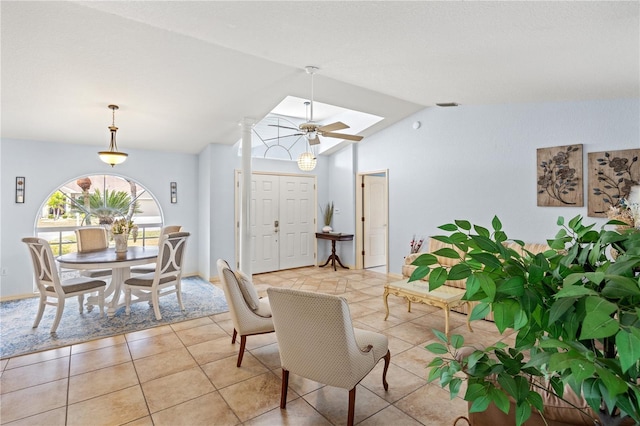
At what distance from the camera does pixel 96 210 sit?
Result: 559 cm

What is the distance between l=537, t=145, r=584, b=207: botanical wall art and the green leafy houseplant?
13.4ft

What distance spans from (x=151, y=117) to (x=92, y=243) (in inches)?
82.5

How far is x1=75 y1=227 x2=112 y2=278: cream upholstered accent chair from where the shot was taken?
Result: 4.55m

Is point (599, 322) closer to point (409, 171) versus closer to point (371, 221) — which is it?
point (409, 171)

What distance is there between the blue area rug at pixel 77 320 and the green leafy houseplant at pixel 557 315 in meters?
4.05

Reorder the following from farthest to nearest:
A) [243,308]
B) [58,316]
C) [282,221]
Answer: [282,221] → [58,316] → [243,308]

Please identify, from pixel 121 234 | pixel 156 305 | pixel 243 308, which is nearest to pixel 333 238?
pixel 156 305

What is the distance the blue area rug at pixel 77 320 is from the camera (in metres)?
3.32

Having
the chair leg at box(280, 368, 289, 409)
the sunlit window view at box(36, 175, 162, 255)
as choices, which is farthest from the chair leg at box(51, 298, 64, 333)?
the chair leg at box(280, 368, 289, 409)

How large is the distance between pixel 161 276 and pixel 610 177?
551cm

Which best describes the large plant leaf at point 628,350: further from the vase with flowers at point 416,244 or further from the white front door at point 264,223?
the white front door at point 264,223

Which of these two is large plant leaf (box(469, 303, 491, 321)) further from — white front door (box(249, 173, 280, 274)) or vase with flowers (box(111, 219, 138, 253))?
white front door (box(249, 173, 280, 274))

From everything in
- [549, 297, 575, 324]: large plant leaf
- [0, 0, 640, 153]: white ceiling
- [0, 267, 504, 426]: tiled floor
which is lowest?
[0, 267, 504, 426]: tiled floor

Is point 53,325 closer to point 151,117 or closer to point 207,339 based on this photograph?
point 207,339
